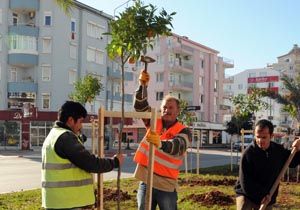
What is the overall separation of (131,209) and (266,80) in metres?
108

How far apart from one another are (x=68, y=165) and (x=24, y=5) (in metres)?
47.3

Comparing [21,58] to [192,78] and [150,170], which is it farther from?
[150,170]

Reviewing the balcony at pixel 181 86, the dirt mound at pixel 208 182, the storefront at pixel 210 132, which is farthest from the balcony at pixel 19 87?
the dirt mound at pixel 208 182

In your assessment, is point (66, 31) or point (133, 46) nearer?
point (133, 46)

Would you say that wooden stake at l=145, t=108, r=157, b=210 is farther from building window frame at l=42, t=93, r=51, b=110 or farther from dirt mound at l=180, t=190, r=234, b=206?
building window frame at l=42, t=93, r=51, b=110

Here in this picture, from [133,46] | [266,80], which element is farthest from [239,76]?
[133,46]

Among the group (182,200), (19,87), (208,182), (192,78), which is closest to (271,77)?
(192,78)

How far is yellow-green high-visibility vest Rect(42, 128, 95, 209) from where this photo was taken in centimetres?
467

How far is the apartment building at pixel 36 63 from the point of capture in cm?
4862

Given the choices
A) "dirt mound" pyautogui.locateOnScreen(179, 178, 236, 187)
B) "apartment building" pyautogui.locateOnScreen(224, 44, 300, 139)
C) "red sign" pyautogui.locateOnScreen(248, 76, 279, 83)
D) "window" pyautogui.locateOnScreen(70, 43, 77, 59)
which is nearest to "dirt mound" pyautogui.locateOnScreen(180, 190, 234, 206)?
"dirt mound" pyautogui.locateOnScreen(179, 178, 236, 187)

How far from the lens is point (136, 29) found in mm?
5910

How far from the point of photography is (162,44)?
7138 centimetres

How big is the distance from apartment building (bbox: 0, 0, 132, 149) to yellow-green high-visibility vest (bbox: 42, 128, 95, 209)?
4353 cm

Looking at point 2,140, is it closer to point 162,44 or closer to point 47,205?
point 162,44
